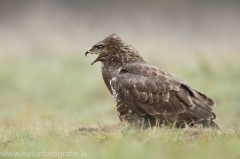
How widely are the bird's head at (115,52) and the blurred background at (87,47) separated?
868mm

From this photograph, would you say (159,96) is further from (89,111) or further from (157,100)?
(89,111)

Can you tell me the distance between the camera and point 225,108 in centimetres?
1080

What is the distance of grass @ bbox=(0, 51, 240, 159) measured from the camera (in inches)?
244

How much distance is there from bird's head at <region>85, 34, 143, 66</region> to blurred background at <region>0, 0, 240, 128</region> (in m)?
A: 0.87

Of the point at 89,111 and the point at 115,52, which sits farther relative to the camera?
the point at 89,111

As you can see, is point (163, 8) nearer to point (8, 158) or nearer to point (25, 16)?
point (25, 16)

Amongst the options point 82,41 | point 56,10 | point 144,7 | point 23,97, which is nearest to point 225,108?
point 23,97

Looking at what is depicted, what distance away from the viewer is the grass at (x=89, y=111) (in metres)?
6.20

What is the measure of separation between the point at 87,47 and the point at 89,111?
5.44 meters

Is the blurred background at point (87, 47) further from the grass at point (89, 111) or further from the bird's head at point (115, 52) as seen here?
the bird's head at point (115, 52)

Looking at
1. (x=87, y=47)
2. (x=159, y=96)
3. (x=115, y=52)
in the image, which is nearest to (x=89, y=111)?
(x=115, y=52)

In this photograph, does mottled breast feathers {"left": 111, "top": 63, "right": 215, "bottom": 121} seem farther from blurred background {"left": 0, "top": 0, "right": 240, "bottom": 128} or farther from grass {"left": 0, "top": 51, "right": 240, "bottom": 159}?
blurred background {"left": 0, "top": 0, "right": 240, "bottom": 128}

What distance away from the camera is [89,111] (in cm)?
1183

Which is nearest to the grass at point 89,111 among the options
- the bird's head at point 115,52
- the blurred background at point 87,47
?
the blurred background at point 87,47
